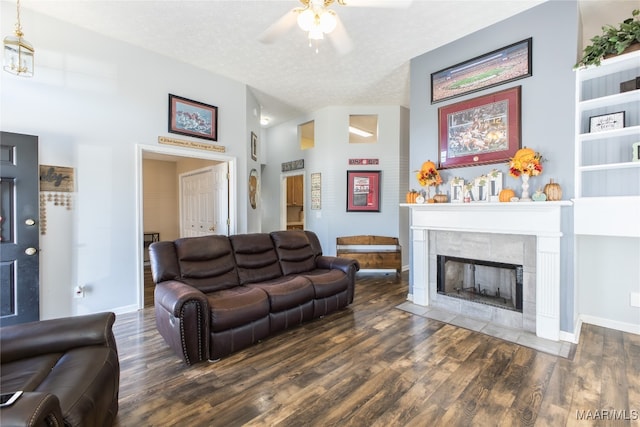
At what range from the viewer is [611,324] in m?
2.84

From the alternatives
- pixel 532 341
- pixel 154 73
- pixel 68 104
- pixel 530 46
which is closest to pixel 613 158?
pixel 530 46

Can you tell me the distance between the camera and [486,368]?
7.13ft

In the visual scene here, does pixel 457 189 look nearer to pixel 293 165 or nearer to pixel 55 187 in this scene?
pixel 293 165

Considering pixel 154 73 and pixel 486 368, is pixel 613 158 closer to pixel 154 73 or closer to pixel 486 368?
pixel 486 368

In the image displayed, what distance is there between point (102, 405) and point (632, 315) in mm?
4338

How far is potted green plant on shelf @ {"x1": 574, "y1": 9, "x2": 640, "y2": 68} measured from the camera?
90.1 inches

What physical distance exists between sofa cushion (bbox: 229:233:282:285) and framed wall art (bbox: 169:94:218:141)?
1.72 metres

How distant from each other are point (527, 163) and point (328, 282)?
2.33 metres

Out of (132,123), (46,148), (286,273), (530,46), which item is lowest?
(286,273)

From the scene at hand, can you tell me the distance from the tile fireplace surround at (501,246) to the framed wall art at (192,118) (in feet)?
10.1

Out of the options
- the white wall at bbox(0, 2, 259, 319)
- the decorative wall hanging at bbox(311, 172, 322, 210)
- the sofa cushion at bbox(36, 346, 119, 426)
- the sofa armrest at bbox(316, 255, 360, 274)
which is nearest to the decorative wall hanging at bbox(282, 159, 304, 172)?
the decorative wall hanging at bbox(311, 172, 322, 210)

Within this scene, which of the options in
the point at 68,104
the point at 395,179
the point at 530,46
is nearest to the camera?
the point at 530,46

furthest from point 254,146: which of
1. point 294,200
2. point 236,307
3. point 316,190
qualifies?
point 236,307

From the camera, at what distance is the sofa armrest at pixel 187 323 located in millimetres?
2150
